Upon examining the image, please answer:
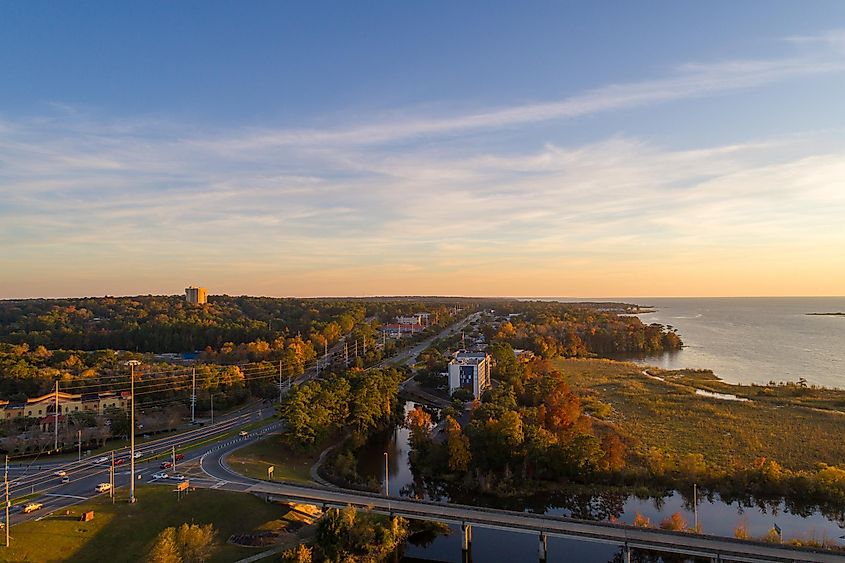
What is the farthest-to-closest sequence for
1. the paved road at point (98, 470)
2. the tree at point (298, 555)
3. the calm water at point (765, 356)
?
the calm water at point (765, 356) → the paved road at point (98, 470) → the tree at point (298, 555)

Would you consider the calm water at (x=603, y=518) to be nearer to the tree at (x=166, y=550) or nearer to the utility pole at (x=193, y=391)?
the tree at (x=166, y=550)

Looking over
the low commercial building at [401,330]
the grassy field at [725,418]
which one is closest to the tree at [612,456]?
the grassy field at [725,418]

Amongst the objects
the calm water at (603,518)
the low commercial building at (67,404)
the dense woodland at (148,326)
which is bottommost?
the calm water at (603,518)

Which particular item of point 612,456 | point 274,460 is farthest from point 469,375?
point 274,460

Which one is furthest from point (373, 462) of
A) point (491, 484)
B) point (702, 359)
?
point (702, 359)

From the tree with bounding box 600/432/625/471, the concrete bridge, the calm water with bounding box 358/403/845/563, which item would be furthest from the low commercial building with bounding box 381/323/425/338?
the concrete bridge

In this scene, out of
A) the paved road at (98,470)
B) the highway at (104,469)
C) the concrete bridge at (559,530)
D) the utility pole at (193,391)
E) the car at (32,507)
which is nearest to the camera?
the concrete bridge at (559,530)

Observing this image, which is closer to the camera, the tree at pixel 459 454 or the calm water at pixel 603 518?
the calm water at pixel 603 518
